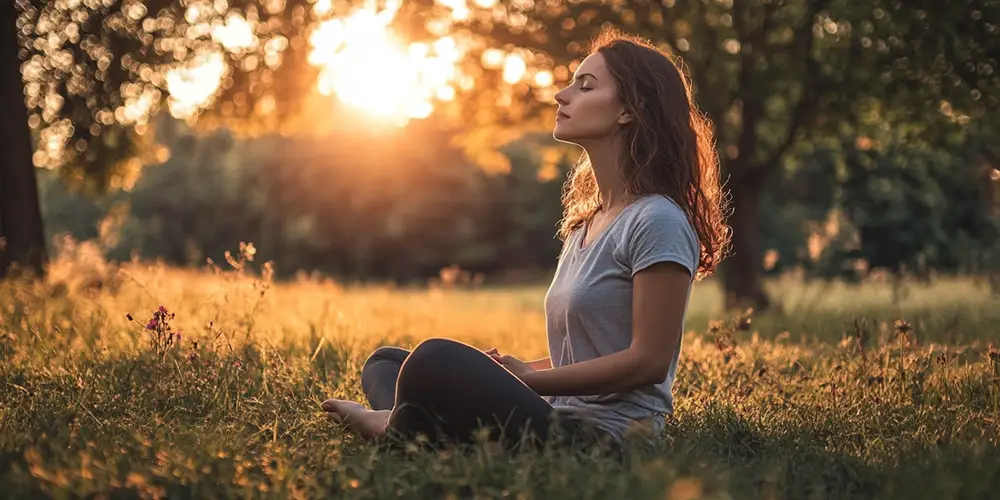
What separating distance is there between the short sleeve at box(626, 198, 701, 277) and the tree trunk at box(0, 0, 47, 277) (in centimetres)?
857

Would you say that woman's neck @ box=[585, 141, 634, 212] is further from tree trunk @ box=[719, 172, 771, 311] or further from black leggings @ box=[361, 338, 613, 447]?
tree trunk @ box=[719, 172, 771, 311]

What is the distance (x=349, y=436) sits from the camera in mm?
3873

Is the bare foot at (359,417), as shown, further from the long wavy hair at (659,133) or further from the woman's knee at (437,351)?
the long wavy hair at (659,133)

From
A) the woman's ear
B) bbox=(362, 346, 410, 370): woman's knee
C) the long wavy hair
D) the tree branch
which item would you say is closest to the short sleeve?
the long wavy hair

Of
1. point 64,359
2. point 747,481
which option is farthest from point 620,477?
point 64,359

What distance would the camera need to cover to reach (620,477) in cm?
273

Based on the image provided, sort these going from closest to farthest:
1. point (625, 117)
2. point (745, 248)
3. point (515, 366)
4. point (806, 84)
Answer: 1. point (515, 366)
2. point (625, 117)
3. point (806, 84)
4. point (745, 248)

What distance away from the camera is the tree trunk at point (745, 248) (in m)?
12.9

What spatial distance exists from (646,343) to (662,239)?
370 mm

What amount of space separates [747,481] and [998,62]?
6.50m

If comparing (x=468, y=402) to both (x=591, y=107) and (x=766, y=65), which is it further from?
(x=766, y=65)

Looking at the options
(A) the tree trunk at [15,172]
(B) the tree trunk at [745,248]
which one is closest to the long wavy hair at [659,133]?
(A) the tree trunk at [15,172]

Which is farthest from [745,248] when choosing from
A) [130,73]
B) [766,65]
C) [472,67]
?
[130,73]

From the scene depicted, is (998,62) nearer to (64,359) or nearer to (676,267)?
(676,267)
